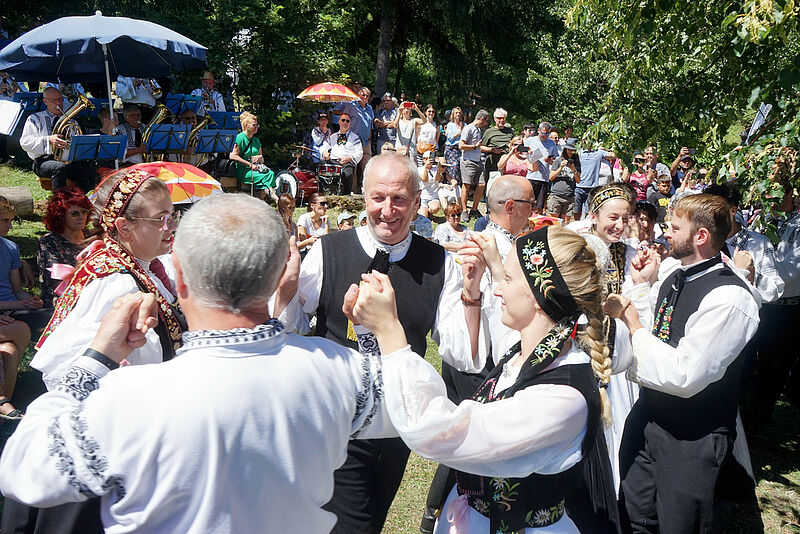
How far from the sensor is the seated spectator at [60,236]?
222 inches

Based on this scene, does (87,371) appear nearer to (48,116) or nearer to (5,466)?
(5,466)

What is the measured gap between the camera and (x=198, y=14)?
46.3 ft

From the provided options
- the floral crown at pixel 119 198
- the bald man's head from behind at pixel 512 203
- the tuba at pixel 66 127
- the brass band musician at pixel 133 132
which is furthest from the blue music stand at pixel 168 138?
the floral crown at pixel 119 198

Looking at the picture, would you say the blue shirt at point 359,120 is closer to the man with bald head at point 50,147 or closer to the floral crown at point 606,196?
the man with bald head at point 50,147

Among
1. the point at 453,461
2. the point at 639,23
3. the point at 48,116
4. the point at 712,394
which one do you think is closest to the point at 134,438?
the point at 453,461

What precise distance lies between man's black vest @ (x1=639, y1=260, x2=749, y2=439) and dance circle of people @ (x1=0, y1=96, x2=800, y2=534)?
11 millimetres

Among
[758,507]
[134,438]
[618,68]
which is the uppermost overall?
[618,68]

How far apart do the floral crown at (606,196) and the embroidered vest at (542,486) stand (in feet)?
8.17

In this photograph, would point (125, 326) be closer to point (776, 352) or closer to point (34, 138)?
point (776, 352)

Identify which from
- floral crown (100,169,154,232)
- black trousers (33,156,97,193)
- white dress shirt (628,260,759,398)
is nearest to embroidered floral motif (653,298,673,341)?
white dress shirt (628,260,759,398)

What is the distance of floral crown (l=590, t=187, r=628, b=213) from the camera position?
176 inches

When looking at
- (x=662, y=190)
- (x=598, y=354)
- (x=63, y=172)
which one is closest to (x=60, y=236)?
(x=63, y=172)

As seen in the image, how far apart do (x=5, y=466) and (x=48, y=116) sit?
8.41 meters

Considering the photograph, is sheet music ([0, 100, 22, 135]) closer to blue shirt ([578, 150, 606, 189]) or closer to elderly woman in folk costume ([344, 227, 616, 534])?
elderly woman in folk costume ([344, 227, 616, 534])
